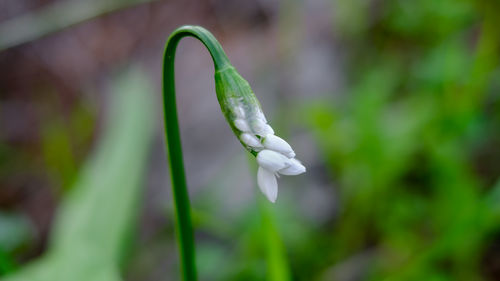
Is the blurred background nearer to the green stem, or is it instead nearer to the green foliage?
the green foliage

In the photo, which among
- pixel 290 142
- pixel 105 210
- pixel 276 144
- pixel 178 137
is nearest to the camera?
pixel 276 144

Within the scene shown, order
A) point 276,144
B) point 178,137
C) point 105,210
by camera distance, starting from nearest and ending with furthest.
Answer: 1. point 276,144
2. point 178,137
3. point 105,210

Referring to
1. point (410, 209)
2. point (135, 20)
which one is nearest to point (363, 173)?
point (410, 209)

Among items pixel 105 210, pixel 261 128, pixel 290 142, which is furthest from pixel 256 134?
pixel 290 142

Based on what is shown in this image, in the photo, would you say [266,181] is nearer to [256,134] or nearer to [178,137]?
[256,134]

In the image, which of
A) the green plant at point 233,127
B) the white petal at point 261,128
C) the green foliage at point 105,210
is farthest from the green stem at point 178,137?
the green foliage at point 105,210

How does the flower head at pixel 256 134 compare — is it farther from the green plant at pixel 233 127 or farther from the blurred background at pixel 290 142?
the blurred background at pixel 290 142

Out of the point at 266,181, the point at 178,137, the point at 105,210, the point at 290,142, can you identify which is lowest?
the point at 266,181

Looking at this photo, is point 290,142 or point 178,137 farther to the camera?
point 290,142

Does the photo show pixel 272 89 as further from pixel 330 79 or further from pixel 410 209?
pixel 410 209
